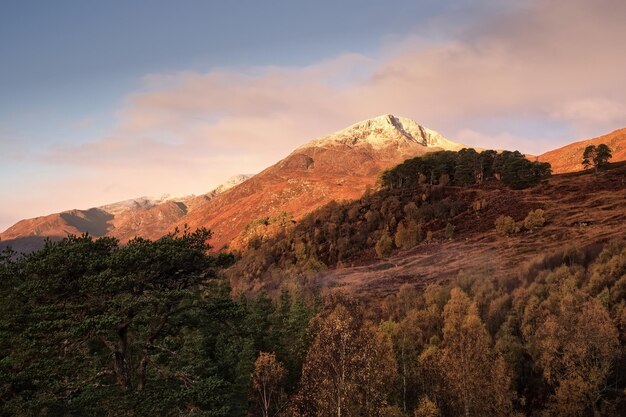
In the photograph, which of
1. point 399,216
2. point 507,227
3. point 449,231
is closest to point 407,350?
point 507,227

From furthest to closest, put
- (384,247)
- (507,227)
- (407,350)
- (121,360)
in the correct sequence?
(384,247)
(507,227)
(407,350)
(121,360)

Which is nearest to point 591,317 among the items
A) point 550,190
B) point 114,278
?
point 114,278

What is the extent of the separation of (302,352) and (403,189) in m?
105

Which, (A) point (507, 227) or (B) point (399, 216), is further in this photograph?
(B) point (399, 216)

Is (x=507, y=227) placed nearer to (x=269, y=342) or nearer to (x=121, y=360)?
(x=269, y=342)

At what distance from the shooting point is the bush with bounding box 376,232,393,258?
122m

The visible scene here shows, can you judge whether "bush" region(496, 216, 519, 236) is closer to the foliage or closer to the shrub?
the shrub

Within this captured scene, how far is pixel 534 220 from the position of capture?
103 m

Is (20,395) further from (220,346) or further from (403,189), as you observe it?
(403,189)

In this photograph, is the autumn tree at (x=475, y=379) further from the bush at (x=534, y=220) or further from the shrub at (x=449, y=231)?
the shrub at (x=449, y=231)

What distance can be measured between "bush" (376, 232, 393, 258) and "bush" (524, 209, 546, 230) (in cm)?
3603

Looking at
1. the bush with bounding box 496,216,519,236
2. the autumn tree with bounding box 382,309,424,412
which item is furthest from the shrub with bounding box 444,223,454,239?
the autumn tree with bounding box 382,309,424,412

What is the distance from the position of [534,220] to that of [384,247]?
130 feet

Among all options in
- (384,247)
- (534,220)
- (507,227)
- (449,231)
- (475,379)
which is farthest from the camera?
(384,247)
